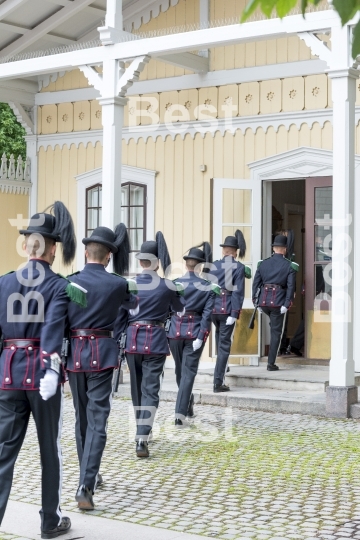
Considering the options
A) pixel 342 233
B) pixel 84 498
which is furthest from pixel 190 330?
pixel 84 498

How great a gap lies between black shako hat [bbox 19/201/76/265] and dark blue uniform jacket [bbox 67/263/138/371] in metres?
0.63

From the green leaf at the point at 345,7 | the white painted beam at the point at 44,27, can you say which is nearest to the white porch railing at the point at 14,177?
the white painted beam at the point at 44,27

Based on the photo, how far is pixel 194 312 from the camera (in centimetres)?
905

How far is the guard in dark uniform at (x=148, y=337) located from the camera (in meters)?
7.68

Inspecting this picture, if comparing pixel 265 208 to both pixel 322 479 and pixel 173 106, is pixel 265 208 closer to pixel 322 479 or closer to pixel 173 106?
pixel 173 106

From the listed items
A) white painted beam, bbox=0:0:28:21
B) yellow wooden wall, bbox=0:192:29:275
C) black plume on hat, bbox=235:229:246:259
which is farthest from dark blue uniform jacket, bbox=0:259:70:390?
yellow wooden wall, bbox=0:192:29:275

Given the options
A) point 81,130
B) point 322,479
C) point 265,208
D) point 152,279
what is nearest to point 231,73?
point 265,208

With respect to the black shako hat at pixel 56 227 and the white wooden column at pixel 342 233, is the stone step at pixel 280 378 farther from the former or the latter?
the black shako hat at pixel 56 227

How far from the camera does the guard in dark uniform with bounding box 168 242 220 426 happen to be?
885cm

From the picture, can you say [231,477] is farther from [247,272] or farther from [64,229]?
[247,272]

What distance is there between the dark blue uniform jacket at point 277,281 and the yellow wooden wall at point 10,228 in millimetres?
4571

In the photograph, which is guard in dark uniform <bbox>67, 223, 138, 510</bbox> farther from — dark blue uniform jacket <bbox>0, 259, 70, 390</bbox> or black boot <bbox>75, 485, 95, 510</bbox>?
dark blue uniform jacket <bbox>0, 259, 70, 390</bbox>

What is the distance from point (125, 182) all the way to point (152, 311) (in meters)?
5.90

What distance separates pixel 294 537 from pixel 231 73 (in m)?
8.42
